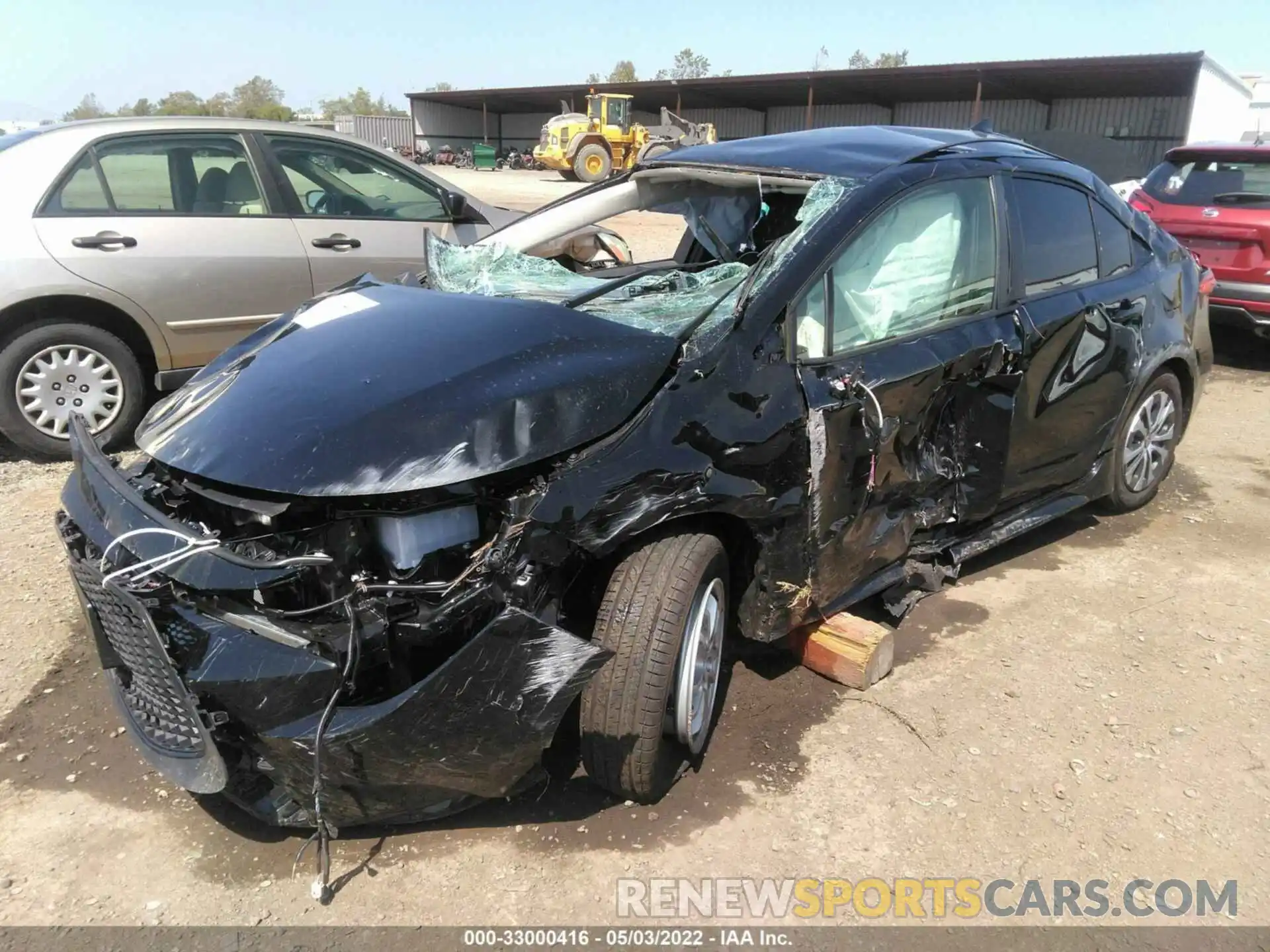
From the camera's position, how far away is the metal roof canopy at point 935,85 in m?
22.5

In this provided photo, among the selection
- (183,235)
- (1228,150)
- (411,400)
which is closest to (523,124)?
(1228,150)

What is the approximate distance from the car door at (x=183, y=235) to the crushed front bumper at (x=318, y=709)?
3.33 metres

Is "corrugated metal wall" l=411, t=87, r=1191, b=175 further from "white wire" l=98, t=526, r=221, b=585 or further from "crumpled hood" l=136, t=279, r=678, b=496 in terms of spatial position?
"white wire" l=98, t=526, r=221, b=585

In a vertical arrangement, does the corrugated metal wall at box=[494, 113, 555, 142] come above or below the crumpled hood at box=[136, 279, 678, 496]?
above

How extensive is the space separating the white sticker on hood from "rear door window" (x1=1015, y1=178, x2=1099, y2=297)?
2473mm

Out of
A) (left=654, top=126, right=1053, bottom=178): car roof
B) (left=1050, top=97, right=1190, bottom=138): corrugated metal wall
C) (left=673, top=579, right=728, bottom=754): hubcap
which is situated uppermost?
(left=1050, top=97, right=1190, bottom=138): corrugated metal wall

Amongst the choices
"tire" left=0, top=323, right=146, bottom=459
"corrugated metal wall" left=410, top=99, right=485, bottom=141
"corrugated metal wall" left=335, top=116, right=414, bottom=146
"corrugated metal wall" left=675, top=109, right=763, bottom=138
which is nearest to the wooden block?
"tire" left=0, top=323, right=146, bottom=459

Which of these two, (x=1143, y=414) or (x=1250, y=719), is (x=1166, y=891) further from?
(x=1143, y=414)

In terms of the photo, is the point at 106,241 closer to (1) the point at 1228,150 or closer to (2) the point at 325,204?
(2) the point at 325,204

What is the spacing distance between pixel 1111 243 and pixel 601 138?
26910 mm

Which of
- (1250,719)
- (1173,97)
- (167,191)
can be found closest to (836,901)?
(1250,719)

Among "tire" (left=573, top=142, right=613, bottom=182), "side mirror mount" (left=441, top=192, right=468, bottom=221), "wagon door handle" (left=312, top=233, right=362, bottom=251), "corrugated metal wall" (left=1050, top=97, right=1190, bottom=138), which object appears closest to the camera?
"wagon door handle" (left=312, top=233, right=362, bottom=251)

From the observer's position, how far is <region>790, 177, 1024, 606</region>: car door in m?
2.87

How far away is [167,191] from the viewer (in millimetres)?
5352
